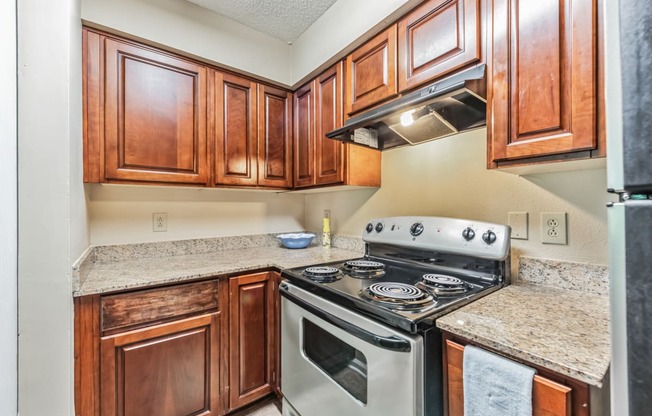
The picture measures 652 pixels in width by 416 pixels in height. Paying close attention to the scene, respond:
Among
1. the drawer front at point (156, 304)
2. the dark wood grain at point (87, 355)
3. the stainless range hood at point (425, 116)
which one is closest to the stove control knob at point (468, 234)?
the stainless range hood at point (425, 116)

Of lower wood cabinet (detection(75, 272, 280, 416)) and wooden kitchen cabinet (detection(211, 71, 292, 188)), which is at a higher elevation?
wooden kitchen cabinet (detection(211, 71, 292, 188))

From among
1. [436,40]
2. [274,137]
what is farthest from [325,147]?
[436,40]

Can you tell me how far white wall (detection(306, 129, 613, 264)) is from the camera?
105 centimetres

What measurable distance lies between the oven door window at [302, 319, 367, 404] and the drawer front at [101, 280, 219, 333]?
532 millimetres

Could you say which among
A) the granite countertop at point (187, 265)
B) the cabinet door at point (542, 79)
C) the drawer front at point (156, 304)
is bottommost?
the drawer front at point (156, 304)

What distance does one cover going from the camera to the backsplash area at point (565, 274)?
101cm

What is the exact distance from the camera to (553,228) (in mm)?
1129

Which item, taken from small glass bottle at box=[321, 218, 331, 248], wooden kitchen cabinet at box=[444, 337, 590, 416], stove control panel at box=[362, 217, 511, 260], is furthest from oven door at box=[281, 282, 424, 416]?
small glass bottle at box=[321, 218, 331, 248]

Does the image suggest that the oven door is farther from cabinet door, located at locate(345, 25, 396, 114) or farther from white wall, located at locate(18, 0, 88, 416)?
cabinet door, located at locate(345, 25, 396, 114)

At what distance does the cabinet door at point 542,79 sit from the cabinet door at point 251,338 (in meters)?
1.29

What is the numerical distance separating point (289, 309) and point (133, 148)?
1194mm

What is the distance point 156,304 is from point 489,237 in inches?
58.8

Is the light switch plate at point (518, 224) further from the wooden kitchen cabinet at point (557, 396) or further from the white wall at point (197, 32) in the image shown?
the white wall at point (197, 32)

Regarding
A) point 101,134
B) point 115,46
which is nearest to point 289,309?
point 101,134
